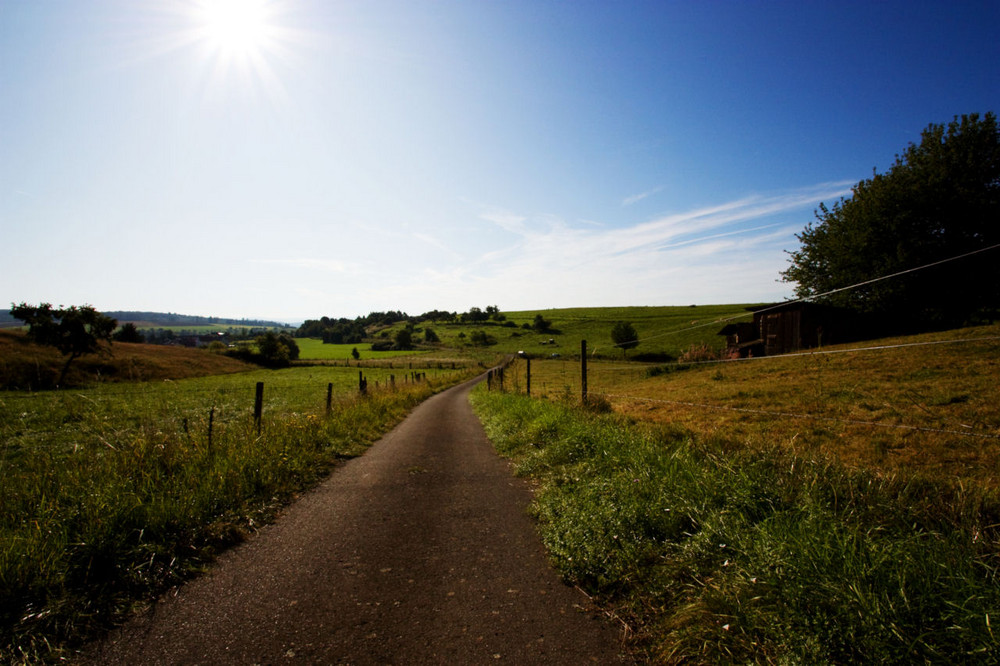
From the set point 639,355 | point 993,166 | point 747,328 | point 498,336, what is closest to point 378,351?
point 498,336

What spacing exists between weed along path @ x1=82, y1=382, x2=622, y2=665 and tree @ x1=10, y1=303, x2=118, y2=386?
159 feet

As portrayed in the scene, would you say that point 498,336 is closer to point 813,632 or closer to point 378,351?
point 378,351

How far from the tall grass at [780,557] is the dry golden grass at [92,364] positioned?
19.2 metres

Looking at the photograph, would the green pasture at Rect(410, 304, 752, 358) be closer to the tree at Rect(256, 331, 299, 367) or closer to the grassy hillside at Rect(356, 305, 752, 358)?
A: the grassy hillside at Rect(356, 305, 752, 358)

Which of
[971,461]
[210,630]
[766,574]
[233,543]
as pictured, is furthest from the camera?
[971,461]

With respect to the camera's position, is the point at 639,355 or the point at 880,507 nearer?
the point at 880,507

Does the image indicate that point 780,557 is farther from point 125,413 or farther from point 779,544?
point 125,413

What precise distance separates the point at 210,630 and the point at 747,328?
3966 cm

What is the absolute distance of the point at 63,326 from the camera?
37.5m

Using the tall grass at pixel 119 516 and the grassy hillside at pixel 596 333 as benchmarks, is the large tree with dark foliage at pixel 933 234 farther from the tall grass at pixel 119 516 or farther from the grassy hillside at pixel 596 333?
the tall grass at pixel 119 516

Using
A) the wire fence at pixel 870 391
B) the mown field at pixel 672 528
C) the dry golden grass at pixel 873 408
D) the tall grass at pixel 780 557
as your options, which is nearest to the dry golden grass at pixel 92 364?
the mown field at pixel 672 528

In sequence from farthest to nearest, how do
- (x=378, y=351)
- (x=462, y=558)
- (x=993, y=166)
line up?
(x=378, y=351)
(x=993, y=166)
(x=462, y=558)

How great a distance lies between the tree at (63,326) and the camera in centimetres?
3688

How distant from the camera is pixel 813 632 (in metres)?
2.26
